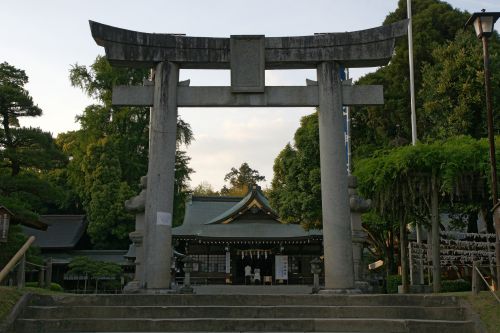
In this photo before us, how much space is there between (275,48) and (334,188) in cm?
354

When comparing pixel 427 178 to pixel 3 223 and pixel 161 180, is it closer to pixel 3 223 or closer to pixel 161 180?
pixel 161 180

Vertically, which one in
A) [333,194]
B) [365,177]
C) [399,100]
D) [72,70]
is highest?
[72,70]

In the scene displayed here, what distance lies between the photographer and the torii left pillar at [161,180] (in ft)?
36.8

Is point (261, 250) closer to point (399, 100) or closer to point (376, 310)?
point (399, 100)

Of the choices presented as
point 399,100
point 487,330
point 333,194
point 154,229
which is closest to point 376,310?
point 487,330

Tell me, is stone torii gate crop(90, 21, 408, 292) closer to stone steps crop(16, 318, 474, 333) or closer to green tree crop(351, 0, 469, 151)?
stone steps crop(16, 318, 474, 333)

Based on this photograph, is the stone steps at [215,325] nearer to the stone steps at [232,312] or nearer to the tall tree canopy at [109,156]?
the stone steps at [232,312]

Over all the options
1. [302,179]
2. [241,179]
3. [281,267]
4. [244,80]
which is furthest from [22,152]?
[241,179]

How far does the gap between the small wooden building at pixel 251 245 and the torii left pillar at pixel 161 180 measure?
1971 cm

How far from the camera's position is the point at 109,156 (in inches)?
1415

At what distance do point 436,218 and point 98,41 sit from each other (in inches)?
399

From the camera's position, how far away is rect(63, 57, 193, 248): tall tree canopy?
35.2 meters

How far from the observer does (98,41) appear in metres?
11.8

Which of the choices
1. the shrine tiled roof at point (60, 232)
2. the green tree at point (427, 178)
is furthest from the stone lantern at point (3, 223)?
the shrine tiled roof at point (60, 232)
